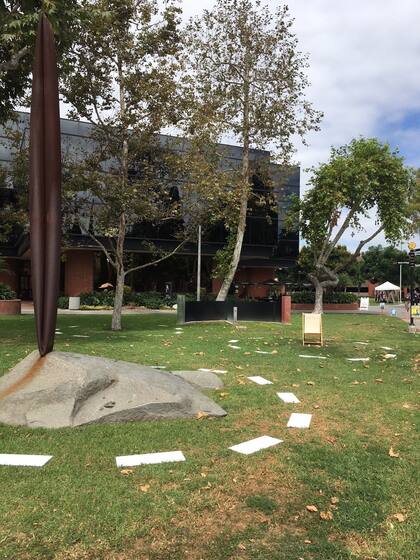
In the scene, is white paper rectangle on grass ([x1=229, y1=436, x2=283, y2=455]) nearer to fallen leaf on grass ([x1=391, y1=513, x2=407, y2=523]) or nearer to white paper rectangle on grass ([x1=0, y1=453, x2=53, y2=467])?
fallen leaf on grass ([x1=391, y1=513, x2=407, y2=523])

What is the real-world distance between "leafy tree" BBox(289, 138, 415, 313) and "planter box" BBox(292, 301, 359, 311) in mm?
7225

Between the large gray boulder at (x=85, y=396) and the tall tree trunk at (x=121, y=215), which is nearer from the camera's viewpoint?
the large gray boulder at (x=85, y=396)

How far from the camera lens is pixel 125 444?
4.88m

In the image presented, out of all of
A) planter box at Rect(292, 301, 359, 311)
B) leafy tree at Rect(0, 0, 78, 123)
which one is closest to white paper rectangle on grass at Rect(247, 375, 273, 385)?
leafy tree at Rect(0, 0, 78, 123)

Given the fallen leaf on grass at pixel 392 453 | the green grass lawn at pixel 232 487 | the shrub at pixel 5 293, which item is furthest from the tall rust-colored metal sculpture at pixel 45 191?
the shrub at pixel 5 293

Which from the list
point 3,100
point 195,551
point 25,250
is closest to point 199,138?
point 3,100

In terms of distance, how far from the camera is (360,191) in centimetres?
2712

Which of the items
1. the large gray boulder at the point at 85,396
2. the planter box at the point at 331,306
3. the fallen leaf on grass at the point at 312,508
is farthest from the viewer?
the planter box at the point at 331,306

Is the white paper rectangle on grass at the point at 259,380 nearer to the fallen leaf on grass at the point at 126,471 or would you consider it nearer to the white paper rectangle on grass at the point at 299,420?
the white paper rectangle on grass at the point at 299,420

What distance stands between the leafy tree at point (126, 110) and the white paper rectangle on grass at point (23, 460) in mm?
11989

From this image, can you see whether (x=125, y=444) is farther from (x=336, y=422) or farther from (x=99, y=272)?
(x=99, y=272)

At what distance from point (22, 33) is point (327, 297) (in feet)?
104

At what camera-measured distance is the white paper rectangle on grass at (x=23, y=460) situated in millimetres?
4344

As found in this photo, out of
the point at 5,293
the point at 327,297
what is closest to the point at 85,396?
the point at 5,293
